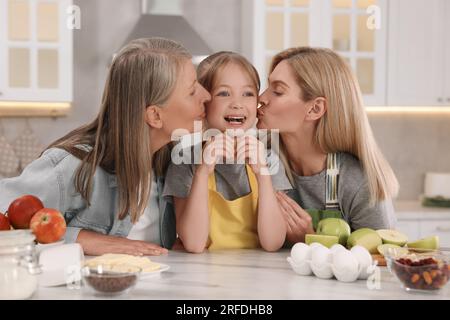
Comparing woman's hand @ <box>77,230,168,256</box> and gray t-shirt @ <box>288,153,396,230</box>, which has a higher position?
gray t-shirt @ <box>288,153,396,230</box>

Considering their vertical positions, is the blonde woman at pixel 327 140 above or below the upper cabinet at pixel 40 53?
below

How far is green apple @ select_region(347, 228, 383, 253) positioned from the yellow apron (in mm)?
367

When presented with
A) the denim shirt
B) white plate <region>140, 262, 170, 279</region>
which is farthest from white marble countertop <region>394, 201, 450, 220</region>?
white plate <region>140, 262, 170, 279</region>

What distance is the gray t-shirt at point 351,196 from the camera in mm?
1950

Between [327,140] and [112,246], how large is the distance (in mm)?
733

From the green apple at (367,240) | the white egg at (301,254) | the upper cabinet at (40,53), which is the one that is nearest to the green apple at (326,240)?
the green apple at (367,240)

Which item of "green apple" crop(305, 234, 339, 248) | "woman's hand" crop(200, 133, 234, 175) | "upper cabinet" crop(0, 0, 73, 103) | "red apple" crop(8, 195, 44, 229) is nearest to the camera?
"red apple" crop(8, 195, 44, 229)

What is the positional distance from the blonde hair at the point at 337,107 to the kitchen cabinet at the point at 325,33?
1.53m

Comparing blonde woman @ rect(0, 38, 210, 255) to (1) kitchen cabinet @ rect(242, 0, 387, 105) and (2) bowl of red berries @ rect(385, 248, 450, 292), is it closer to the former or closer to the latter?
(2) bowl of red berries @ rect(385, 248, 450, 292)

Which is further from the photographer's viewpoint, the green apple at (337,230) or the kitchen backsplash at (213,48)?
the kitchen backsplash at (213,48)

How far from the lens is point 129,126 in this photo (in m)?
→ 1.86

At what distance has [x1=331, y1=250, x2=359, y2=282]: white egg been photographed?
134 centimetres

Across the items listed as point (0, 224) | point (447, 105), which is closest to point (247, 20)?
point (447, 105)

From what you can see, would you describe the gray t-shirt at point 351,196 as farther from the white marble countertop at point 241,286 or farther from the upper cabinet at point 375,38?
the upper cabinet at point 375,38
